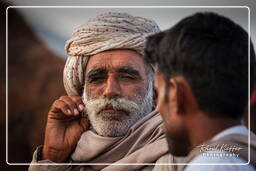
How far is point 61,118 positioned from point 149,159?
59 centimetres

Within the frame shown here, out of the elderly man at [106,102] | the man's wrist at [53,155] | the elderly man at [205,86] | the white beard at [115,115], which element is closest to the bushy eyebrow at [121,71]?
the elderly man at [106,102]

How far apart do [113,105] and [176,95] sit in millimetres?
793

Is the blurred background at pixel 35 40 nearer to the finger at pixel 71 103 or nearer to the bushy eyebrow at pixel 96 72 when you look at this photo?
the finger at pixel 71 103

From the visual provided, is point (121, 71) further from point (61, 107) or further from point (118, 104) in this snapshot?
point (61, 107)

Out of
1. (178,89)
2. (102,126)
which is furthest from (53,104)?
(178,89)

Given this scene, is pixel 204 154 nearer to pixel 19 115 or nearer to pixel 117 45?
pixel 117 45

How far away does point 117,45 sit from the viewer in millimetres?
2764

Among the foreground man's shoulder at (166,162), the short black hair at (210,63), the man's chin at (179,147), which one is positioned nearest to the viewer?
the short black hair at (210,63)

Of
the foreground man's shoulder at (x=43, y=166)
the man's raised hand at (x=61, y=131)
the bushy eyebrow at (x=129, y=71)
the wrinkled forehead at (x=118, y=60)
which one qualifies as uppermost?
the wrinkled forehead at (x=118, y=60)

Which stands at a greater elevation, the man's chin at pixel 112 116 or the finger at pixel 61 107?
the finger at pixel 61 107

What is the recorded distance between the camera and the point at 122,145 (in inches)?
110

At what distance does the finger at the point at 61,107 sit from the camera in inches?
110

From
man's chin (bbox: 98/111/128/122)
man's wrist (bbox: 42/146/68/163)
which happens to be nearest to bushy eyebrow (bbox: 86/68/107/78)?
man's chin (bbox: 98/111/128/122)

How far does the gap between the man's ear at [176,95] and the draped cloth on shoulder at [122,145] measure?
0.71 metres
